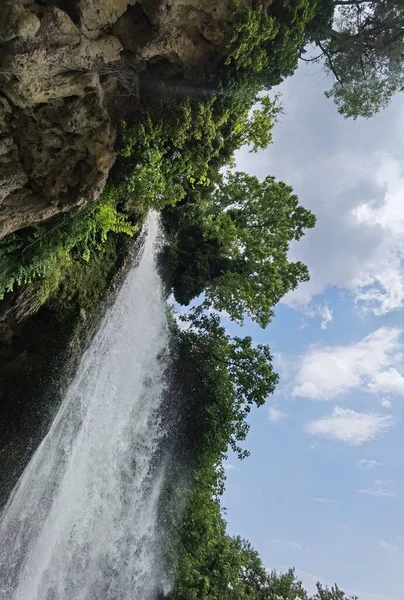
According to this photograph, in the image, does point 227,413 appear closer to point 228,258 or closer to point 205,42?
point 228,258

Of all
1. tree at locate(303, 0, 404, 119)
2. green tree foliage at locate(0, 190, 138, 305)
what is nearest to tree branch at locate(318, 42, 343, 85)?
tree at locate(303, 0, 404, 119)

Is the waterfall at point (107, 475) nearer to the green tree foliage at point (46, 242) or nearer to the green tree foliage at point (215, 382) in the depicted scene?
the green tree foliage at point (215, 382)

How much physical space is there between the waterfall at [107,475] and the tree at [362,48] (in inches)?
287

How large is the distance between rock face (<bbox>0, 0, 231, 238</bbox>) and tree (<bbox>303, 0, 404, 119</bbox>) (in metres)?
3.35

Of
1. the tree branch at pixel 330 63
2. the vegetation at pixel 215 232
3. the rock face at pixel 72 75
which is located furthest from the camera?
the tree branch at pixel 330 63

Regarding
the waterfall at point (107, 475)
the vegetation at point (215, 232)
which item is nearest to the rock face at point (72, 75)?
the vegetation at point (215, 232)

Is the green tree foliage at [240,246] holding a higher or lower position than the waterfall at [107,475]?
higher

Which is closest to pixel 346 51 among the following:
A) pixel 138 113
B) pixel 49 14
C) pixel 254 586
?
pixel 138 113

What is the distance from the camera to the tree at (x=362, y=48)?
10180 mm

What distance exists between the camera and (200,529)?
1808 cm

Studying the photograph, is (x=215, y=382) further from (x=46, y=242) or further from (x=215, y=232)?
(x=46, y=242)

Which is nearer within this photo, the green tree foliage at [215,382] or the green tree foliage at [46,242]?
the green tree foliage at [46,242]

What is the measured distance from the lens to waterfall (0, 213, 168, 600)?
15297 mm

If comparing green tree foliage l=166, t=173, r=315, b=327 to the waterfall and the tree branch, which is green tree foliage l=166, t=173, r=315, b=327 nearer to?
the waterfall
